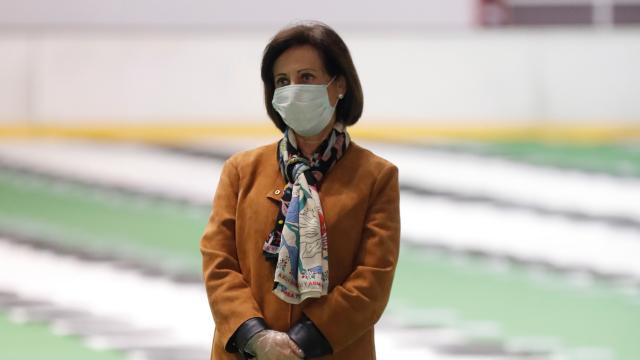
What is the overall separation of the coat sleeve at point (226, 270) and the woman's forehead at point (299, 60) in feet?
0.78

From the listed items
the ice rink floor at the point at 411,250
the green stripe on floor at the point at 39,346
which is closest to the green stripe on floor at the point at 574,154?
the ice rink floor at the point at 411,250

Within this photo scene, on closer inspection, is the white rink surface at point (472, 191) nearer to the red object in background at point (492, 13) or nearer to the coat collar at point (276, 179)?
the red object in background at point (492, 13)

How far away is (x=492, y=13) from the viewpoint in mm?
9836

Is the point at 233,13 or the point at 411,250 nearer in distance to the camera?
the point at 411,250

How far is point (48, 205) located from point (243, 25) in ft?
8.95

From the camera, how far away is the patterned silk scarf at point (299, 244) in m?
2.40

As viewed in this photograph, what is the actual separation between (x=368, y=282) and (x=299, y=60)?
0.49 meters

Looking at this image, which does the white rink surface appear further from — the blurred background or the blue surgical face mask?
the blue surgical face mask

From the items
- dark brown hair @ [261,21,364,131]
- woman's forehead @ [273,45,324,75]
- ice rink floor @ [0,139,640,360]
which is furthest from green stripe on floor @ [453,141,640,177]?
woman's forehead @ [273,45,324,75]

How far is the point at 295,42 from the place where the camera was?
8.14 feet

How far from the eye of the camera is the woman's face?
2488mm

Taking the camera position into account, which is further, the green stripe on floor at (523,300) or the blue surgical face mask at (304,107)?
the green stripe on floor at (523,300)

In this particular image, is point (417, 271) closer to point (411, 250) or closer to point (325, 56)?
point (411, 250)

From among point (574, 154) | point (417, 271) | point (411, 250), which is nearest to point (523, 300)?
point (417, 271)
